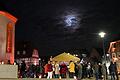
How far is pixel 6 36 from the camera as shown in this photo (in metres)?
26.3

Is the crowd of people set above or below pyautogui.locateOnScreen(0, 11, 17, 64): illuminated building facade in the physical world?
below

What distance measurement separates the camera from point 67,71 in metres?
24.4

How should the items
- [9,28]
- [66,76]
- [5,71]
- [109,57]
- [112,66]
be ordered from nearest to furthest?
[5,71] < [112,66] < [66,76] < [9,28] < [109,57]

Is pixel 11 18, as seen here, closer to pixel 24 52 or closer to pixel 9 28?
pixel 9 28

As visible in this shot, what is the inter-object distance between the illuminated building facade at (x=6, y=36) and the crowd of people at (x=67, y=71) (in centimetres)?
232

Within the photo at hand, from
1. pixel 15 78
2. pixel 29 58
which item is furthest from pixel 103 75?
pixel 29 58

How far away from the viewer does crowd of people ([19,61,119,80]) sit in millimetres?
23172

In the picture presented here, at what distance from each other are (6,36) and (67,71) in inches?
309

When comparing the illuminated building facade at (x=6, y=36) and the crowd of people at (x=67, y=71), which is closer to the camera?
the crowd of people at (x=67, y=71)

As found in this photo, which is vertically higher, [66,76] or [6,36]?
[6,36]

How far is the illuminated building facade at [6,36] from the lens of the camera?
25.7 m

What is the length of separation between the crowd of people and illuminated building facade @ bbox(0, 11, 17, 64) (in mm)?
2322

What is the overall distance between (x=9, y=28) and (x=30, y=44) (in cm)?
4719

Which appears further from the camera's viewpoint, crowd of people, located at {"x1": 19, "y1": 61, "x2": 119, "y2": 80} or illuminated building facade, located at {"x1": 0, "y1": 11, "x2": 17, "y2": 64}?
illuminated building facade, located at {"x1": 0, "y1": 11, "x2": 17, "y2": 64}
